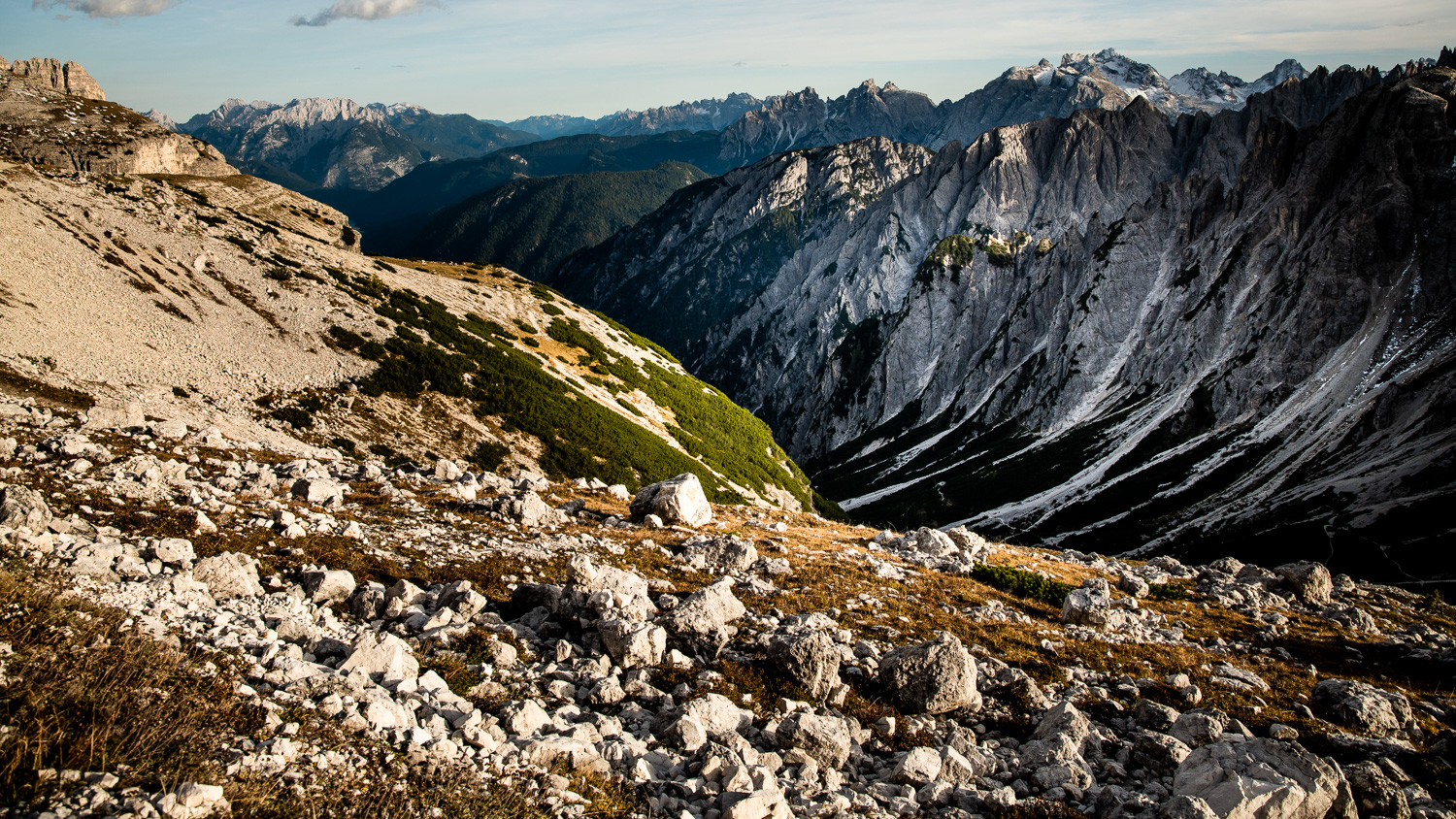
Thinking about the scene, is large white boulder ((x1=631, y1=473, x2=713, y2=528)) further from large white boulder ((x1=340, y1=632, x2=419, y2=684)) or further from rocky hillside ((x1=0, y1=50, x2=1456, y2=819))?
large white boulder ((x1=340, y1=632, x2=419, y2=684))

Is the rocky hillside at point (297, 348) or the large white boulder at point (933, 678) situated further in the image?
the rocky hillside at point (297, 348)

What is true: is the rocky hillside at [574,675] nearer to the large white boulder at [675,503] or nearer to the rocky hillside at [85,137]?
the large white boulder at [675,503]

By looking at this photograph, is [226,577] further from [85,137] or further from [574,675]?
[85,137]

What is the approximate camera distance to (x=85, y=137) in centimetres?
13950

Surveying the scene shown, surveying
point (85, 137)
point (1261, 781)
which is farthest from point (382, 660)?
point (85, 137)

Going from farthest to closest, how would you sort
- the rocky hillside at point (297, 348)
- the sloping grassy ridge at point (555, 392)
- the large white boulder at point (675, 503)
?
the sloping grassy ridge at point (555, 392) < the rocky hillside at point (297, 348) < the large white boulder at point (675, 503)

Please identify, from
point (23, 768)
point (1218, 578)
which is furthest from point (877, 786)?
point (1218, 578)

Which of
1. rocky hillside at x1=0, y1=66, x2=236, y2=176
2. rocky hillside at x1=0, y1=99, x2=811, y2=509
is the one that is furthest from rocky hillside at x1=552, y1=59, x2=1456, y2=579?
rocky hillside at x1=0, y1=66, x2=236, y2=176

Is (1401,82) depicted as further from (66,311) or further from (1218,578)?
(66,311)

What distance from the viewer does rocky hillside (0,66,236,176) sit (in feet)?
434

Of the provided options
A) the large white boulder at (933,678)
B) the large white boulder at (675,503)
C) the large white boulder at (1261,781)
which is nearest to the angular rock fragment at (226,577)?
the large white boulder at (933,678)

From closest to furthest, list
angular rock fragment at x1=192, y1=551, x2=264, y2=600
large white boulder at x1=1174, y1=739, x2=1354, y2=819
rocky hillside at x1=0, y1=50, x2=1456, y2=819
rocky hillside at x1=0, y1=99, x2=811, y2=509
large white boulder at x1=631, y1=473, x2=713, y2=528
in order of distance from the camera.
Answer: rocky hillside at x1=0, y1=50, x2=1456, y2=819, large white boulder at x1=1174, y1=739, x2=1354, y2=819, angular rock fragment at x1=192, y1=551, x2=264, y2=600, large white boulder at x1=631, y1=473, x2=713, y2=528, rocky hillside at x1=0, y1=99, x2=811, y2=509

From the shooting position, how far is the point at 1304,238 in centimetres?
12525

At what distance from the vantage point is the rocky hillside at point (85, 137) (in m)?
132
